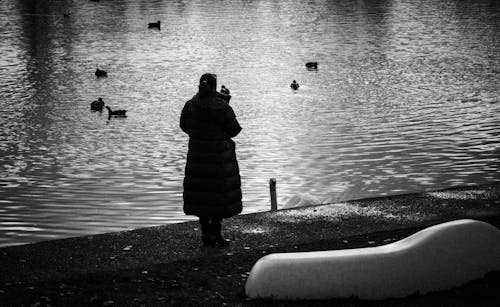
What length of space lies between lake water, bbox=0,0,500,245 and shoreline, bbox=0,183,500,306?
18.9 feet

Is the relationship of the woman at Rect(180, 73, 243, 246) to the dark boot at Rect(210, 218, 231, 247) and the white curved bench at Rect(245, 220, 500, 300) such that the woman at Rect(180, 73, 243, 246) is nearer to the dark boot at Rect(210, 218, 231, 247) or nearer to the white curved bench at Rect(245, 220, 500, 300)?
the dark boot at Rect(210, 218, 231, 247)

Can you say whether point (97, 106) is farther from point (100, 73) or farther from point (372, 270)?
point (372, 270)

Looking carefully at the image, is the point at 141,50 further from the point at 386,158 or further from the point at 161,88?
the point at 386,158

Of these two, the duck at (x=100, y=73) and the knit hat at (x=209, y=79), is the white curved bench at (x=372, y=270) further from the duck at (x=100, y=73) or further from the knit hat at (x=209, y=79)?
the duck at (x=100, y=73)

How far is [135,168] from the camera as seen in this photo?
2252cm

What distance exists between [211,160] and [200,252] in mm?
992

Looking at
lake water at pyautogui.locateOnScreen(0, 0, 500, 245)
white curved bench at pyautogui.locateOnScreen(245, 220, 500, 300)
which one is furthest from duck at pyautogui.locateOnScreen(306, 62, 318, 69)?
white curved bench at pyautogui.locateOnScreen(245, 220, 500, 300)

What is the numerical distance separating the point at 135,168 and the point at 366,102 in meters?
11.1

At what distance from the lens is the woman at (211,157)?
1042 cm

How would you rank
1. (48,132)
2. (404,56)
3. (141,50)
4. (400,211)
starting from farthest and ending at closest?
(141,50)
(404,56)
(48,132)
(400,211)

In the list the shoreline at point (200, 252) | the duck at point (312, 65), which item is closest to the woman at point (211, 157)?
the shoreline at point (200, 252)

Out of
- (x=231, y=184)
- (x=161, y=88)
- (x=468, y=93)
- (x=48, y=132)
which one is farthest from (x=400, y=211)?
(x=161, y=88)

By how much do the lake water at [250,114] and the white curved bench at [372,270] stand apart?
8.43m

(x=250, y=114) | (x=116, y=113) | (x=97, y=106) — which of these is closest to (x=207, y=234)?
(x=116, y=113)
